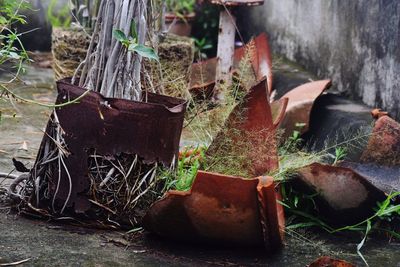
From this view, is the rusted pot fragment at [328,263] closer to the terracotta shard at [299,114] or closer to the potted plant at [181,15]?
the terracotta shard at [299,114]

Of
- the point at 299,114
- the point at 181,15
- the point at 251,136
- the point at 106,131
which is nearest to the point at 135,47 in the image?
the point at 106,131

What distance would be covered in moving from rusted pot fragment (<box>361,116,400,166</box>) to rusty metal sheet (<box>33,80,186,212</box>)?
104 cm

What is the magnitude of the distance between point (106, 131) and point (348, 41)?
2.06 metres

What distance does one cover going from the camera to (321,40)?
4.47 meters

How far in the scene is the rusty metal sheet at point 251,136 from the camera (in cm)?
258

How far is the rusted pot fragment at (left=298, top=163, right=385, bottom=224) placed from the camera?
2.58 metres

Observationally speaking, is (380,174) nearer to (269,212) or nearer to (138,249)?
(269,212)

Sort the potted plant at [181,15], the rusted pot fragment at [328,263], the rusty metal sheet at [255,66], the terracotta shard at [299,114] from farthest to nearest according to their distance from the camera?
the potted plant at [181,15] → the rusty metal sheet at [255,66] → the terracotta shard at [299,114] → the rusted pot fragment at [328,263]

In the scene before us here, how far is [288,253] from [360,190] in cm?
38

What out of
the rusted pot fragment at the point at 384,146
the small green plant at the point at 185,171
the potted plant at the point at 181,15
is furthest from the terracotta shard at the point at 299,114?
the potted plant at the point at 181,15

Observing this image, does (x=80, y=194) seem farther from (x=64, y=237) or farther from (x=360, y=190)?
(x=360, y=190)

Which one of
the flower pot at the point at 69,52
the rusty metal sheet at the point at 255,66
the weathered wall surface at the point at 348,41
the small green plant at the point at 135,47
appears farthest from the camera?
the flower pot at the point at 69,52

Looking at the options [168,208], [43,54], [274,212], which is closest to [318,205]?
[274,212]

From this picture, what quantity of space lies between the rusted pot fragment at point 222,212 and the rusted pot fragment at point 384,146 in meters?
0.94
